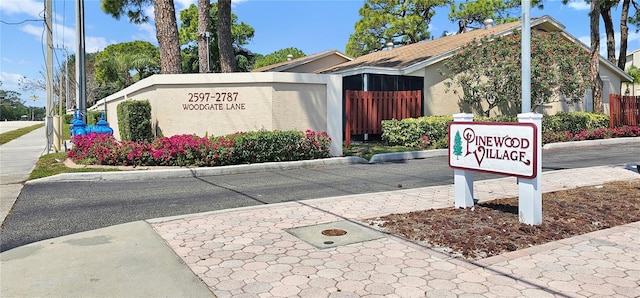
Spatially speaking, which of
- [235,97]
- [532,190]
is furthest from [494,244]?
[235,97]

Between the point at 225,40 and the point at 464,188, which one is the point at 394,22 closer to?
the point at 225,40

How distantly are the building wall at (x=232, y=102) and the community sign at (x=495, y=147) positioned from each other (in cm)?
720

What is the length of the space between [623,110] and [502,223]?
1931cm

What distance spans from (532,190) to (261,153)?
7.38 meters

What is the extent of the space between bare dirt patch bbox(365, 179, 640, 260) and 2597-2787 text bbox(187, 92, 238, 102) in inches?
312

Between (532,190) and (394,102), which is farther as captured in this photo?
(394,102)

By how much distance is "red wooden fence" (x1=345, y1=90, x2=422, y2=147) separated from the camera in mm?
16531

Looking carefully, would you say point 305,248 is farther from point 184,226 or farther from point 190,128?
point 190,128

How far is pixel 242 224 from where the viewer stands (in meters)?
5.82

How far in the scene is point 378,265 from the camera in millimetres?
4246

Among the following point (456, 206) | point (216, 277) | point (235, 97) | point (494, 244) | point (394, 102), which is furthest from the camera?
point (394, 102)

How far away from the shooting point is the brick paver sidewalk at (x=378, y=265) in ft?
12.1

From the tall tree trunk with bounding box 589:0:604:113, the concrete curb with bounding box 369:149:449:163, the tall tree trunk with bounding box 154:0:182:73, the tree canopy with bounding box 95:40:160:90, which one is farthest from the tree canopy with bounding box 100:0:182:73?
the tree canopy with bounding box 95:40:160:90

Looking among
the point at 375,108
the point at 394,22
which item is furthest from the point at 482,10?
the point at 375,108
